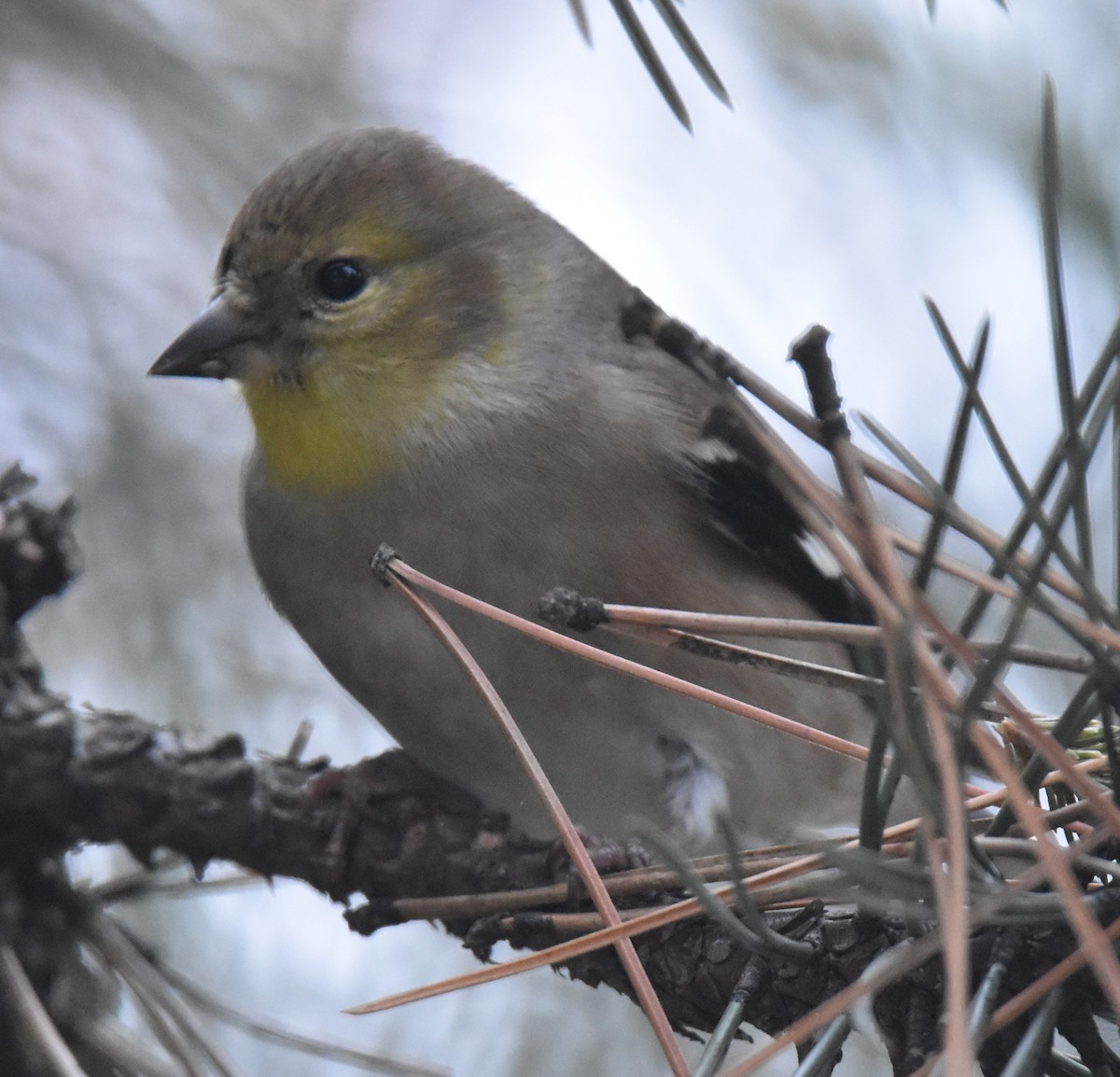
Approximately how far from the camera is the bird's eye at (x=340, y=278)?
2748mm

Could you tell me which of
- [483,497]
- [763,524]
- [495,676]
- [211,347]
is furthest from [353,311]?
[763,524]

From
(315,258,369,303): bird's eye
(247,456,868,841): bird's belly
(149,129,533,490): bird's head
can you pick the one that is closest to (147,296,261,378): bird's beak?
(149,129,533,490): bird's head

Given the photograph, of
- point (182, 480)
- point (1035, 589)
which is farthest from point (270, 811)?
point (182, 480)

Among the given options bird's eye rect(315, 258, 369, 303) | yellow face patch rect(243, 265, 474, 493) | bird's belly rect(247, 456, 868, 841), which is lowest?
bird's belly rect(247, 456, 868, 841)

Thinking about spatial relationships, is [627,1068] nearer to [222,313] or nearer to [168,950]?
[168,950]

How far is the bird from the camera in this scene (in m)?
2.51

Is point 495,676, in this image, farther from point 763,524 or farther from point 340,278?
point 340,278

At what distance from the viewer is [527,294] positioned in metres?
2.98

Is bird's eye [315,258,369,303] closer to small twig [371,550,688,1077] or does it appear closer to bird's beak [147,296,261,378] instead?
bird's beak [147,296,261,378]

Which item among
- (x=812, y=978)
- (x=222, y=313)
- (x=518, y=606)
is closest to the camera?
(x=812, y=978)

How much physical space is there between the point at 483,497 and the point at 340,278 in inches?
23.3

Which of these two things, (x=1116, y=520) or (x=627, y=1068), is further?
(x=627, y=1068)

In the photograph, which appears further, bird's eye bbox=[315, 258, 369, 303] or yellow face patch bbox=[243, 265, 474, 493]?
bird's eye bbox=[315, 258, 369, 303]

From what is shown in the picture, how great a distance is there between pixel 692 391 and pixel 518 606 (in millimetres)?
842
